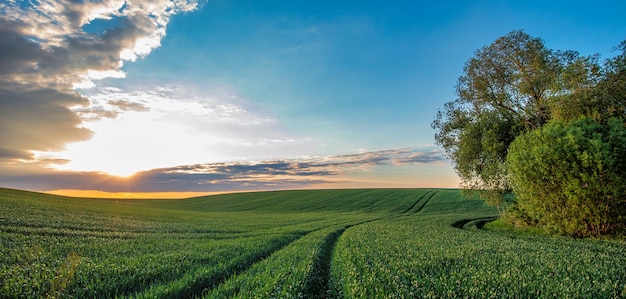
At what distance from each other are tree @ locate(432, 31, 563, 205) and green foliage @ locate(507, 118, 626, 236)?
283 inches

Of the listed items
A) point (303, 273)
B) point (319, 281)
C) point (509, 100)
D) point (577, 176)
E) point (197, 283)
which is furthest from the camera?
point (509, 100)

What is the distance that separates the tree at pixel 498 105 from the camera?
3397 centimetres

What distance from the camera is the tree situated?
34.0 m

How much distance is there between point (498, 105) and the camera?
37.8 metres

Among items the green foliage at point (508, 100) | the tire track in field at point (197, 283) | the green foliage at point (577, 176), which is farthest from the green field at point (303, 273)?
the green foliage at point (508, 100)

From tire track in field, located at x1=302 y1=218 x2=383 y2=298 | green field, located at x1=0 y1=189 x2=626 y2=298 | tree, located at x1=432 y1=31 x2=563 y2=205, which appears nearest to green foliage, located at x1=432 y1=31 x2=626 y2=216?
tree, located at x1=432 y1=31 x2=563 y2=205

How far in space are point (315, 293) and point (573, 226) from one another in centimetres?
2427

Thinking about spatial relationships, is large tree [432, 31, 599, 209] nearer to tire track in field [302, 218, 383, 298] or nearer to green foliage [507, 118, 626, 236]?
green foliage [507, 118, 626, 236]

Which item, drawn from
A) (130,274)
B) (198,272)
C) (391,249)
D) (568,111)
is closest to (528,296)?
(391,249)

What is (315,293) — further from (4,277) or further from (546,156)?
(546,156)

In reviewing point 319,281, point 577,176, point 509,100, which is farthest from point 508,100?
point 319,281

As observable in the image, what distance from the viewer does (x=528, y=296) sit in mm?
8312

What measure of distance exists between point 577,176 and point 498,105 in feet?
53.2

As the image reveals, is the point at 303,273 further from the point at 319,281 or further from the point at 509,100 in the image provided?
the point at 509,100
